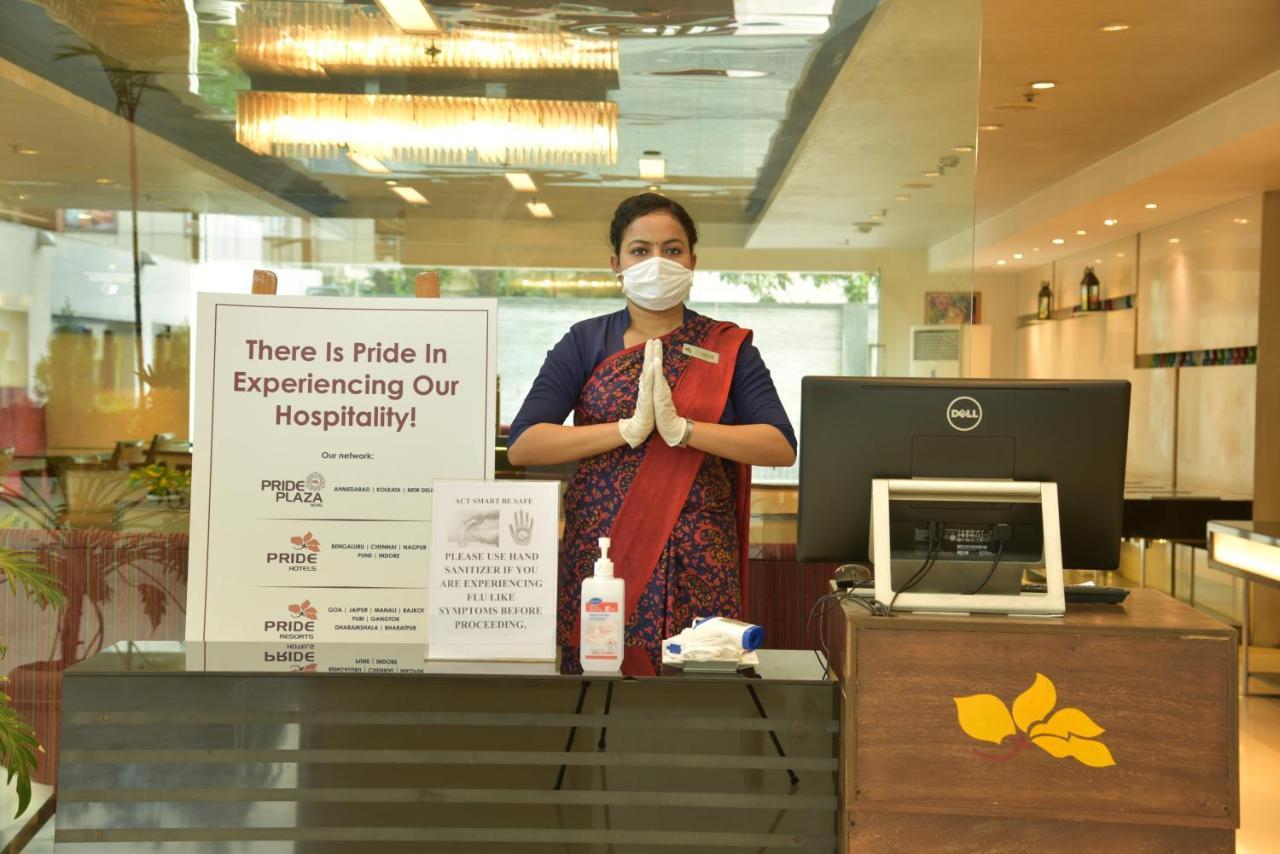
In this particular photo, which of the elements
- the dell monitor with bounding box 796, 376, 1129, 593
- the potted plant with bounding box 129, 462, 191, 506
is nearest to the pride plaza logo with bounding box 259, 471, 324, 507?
the dell monitor with bounding box 796, 376, 1129, 593

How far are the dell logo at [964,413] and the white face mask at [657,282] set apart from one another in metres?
0.66

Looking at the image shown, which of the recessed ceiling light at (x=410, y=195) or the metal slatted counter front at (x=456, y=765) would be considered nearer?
the metal slatted counter front at (x=456, y=765)

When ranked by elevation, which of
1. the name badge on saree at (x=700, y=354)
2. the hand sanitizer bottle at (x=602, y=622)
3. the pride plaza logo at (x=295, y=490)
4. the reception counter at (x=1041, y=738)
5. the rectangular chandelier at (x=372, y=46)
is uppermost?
the rectangular chandelier at (x=372, y=46)

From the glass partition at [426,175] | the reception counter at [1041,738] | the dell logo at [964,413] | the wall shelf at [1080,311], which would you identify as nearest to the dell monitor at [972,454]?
the dell logo at [964,413]

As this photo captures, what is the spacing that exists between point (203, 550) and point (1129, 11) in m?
4.36

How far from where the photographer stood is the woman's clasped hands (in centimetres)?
223

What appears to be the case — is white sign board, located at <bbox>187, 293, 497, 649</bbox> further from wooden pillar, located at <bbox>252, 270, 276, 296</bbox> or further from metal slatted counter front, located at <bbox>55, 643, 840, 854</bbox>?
metal slatted counter front, located at <bbox>55, 643, 840, 854</bbox>

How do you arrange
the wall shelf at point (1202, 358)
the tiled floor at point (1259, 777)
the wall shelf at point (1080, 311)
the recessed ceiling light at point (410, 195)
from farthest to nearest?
the wall shelf at point (1080, 311) → the wall shelf at point (1202, 358) → the recessed ceiling light at point (410, 195) → the tiled floor at point (1259, 777)

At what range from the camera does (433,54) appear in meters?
4.20

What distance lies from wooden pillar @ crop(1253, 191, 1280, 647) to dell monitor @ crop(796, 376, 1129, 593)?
6.43 meters

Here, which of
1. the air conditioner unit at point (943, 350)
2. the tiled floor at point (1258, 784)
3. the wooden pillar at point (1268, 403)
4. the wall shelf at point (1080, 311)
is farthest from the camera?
the wall shelf at point (1080, 311)

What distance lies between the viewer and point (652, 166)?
437 centimetres

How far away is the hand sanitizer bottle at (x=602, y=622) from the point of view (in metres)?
1.89

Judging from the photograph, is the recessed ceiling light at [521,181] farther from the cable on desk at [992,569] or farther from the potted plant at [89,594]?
the cable on desk at [992,569]
